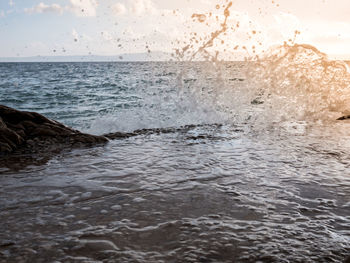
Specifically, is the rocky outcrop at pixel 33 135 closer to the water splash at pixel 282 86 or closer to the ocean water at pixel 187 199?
the ocean water at pixel 187 199

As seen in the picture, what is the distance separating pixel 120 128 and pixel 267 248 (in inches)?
→ 267

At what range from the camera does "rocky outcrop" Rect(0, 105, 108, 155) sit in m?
5.51

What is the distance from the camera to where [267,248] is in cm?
229

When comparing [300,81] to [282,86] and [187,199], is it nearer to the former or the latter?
[282,86]

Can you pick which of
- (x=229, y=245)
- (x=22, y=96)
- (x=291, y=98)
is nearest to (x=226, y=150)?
(x=229, y=245)

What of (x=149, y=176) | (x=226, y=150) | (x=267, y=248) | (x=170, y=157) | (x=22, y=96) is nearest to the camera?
(x=267, y=248)

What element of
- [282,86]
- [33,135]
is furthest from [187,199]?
[282,86]

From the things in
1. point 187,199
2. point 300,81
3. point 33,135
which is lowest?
point 187,199

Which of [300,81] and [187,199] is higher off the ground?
[300,81]

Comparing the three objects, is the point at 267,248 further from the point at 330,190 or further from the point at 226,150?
the point at 226,150

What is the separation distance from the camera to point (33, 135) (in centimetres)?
598

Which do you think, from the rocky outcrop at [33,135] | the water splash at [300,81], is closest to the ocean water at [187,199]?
the rocky outcrop at [33,135]

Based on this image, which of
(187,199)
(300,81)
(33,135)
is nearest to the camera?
(187,199)

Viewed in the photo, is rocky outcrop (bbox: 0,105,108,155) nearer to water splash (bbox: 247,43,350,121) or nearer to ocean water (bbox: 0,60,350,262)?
ocean water (bbox: 0,60,350,262)
